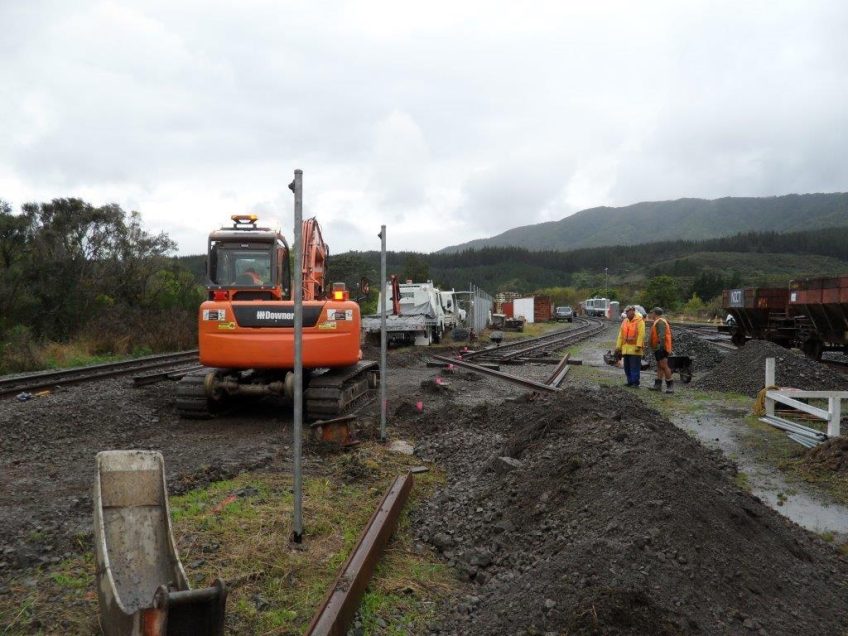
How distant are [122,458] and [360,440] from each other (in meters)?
4.33

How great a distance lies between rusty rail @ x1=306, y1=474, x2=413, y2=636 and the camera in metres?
3.11

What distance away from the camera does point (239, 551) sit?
407 cm

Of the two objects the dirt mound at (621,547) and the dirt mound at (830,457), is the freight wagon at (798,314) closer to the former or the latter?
the dirt mound at (830,457)

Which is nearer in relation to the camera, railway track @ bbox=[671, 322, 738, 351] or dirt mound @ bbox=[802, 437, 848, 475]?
dirt mound @ bbox=[802, 437, 848, 475]

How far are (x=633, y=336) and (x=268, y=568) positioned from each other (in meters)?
9.89

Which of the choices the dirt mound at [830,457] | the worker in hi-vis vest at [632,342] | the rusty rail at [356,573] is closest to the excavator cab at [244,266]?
the rusty rail at [356,573]

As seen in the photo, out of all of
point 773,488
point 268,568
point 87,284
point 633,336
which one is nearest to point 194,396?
point 268,568

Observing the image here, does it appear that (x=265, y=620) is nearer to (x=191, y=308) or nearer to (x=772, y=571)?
(x=772, y=571)

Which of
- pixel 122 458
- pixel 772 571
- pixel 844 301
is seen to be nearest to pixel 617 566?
pixel 772 571

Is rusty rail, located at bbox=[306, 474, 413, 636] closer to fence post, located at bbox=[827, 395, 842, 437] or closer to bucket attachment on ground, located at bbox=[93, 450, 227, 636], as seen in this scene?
bucket attachment on ground, located at bbox=[93, 450, 227, 636]

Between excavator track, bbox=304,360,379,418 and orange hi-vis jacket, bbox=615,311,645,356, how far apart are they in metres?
5.51

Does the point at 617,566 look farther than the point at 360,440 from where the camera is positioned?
No

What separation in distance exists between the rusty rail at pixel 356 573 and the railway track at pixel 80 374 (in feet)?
29.2

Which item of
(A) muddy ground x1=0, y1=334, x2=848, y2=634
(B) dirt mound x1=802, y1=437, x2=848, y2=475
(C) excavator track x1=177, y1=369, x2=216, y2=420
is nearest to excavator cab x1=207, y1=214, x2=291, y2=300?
(C) excavator track x1=177, y1=369, x2=216, y2=420
